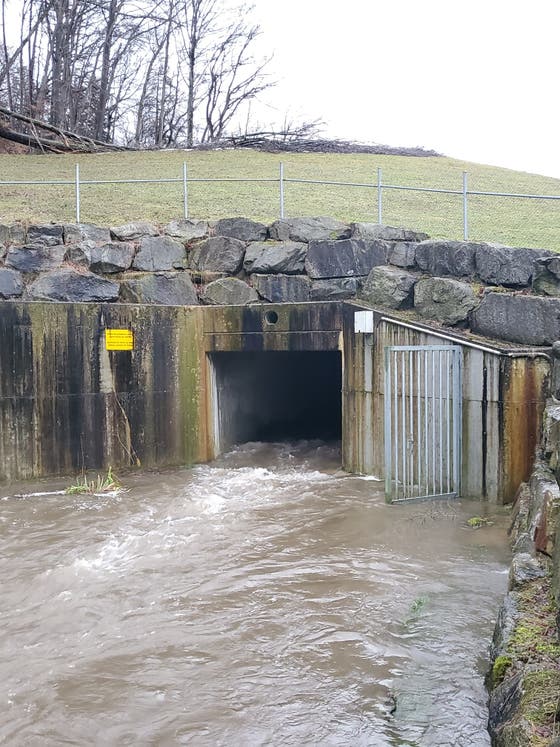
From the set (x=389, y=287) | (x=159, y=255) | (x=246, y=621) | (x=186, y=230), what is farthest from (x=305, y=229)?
(x=246, y=621)

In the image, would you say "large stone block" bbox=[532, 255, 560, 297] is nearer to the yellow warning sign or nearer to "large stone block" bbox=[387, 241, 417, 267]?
"large stone block" bbox=[387, 241, 417, 267]

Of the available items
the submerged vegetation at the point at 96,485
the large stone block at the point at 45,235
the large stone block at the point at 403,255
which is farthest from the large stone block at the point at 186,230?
the submerged vegetation at the point at 96,485

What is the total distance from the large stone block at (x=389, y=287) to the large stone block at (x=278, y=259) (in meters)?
1.53

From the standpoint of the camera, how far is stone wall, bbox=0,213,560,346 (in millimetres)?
9555

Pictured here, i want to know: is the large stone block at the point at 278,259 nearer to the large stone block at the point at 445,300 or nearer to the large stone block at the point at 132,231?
the large stone block at the point at 132,231

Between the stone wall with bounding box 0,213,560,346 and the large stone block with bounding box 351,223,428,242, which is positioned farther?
the large stone block with bounding box 351,223,428,242

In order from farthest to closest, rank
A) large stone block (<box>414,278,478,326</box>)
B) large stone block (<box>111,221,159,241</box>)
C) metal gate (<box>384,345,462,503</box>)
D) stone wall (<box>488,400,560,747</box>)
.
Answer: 1. large stone block (<box>111,221,159,241</box>)
2. large stone block (<box>414,278,478,326</box>)
3. metal gate (<box>384,345,462,503</box>)
4. stone wall (<box>488,400,560,747</box>)

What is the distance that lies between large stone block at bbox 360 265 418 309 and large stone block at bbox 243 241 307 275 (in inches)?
60.4

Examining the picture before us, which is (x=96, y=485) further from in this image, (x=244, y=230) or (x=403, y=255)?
(x=403, y=255)

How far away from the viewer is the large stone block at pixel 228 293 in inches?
439

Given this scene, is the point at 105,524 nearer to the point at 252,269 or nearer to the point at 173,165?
the point at 252,269

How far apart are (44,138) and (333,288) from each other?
15262 millimetres

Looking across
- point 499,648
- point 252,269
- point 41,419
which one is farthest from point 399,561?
point 252,269

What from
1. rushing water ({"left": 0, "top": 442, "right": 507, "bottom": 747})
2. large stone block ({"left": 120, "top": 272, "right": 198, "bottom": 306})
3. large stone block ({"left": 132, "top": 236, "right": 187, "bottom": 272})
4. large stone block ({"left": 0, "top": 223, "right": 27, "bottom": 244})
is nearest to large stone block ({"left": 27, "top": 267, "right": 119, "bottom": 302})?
large stone block ({"left": 120, "top": 272, "right": 198, "bottom": 306})
